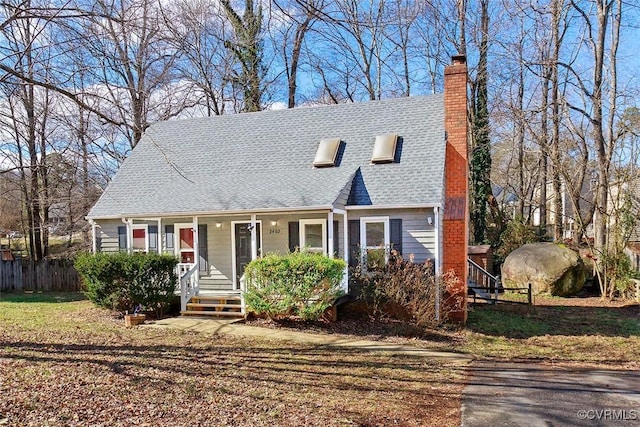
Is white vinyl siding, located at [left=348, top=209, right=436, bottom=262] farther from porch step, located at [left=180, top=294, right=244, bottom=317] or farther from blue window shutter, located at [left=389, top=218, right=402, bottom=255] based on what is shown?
porch step, located at [left=180, top=294, right=244, bottom=317]

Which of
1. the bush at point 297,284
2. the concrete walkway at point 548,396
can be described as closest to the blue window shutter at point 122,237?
the bush at point 297,284

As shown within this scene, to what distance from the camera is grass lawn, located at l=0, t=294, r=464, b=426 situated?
521cm

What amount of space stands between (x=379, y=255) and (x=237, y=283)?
4200mm

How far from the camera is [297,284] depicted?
1052cm

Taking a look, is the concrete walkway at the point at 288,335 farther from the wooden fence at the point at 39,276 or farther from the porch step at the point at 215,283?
the wooden fence at the point at 39,276

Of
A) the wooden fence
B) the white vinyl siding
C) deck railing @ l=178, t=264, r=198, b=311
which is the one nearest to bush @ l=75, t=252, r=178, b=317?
deck railing @ l=178, t=264, r=198, b=311

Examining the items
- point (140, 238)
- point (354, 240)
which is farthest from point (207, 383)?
point (140, 238)

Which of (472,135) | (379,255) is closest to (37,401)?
(379,255)

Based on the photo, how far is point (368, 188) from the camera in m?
12.7

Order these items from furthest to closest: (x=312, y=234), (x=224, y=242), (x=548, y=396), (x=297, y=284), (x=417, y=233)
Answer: (x=224, y=242) < (x=312, y=234) < (x=417, y=233) < (x=297, y=284) < (x=548, y=396)

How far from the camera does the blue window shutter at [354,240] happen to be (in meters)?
12.4

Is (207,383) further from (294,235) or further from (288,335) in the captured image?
(294,235)

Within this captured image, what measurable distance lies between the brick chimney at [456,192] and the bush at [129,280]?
7.07 meters

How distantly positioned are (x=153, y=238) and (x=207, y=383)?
8.94 m
